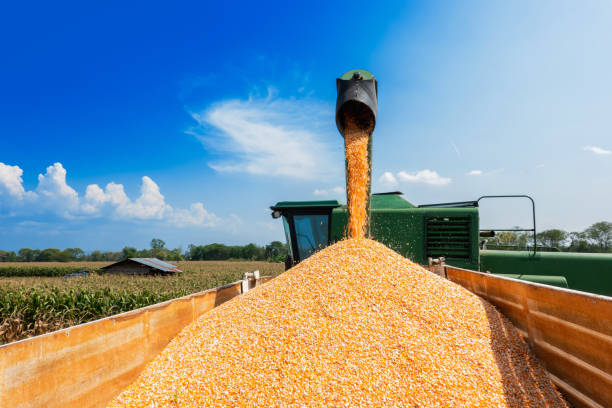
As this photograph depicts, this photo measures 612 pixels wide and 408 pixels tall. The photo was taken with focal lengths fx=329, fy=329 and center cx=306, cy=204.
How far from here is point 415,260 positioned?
16.1 ft

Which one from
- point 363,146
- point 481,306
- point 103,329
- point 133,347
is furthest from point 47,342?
point 363,146

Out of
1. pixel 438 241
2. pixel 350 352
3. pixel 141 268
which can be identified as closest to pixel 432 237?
pixel 438 241

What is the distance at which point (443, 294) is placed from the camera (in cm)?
335

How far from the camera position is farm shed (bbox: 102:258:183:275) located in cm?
1720

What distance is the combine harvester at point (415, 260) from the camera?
74.9 inches

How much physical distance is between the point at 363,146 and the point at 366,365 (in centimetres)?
300

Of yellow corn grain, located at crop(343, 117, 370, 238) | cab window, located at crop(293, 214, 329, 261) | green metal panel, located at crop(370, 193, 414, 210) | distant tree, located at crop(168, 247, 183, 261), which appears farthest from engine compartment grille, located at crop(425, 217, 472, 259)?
distant tree, located at crop(168, 247, 183, 261)

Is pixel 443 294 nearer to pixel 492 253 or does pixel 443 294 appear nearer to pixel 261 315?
pixel 261 315

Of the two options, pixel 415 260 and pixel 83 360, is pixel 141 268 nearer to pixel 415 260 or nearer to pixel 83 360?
pixel 415 260

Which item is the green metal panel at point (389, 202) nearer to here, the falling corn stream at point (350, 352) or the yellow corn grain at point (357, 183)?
the yellow corn grain at point (357, 183)

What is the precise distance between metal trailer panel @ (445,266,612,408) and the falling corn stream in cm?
13

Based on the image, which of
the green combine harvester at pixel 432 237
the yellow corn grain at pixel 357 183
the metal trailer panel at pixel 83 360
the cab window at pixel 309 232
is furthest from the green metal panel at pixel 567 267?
the metal trailer panel at pixel 83 360

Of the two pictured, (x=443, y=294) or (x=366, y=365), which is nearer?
(x=366, y=365)

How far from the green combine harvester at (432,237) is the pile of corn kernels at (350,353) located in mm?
1458
